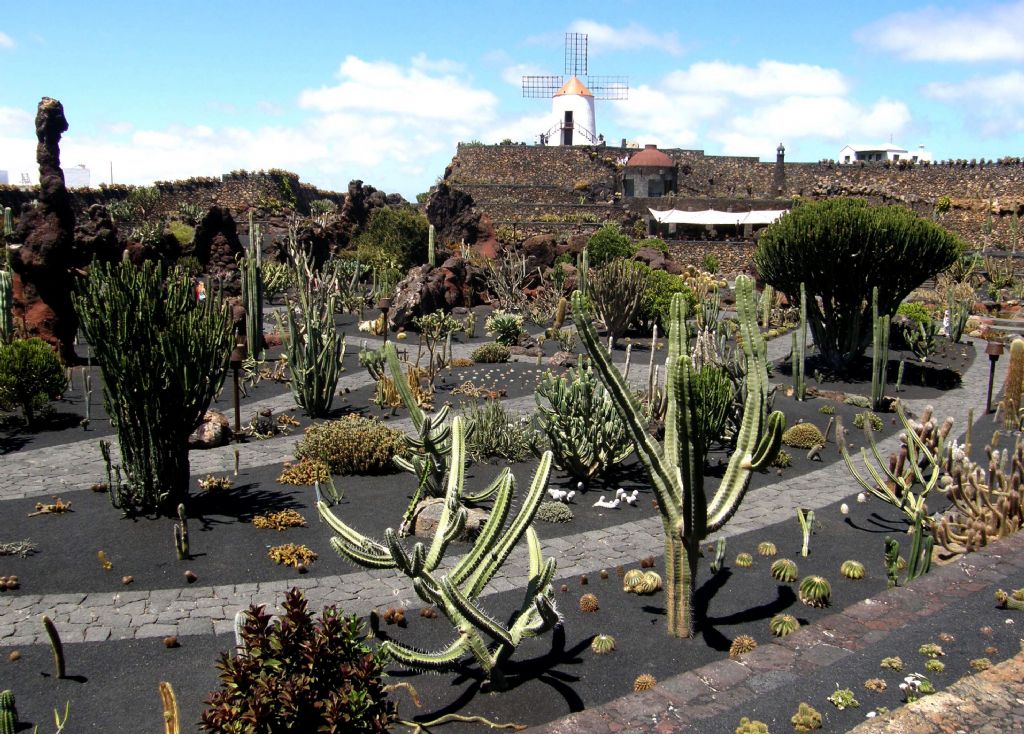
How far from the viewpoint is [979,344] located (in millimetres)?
21219

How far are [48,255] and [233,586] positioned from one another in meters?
10.2

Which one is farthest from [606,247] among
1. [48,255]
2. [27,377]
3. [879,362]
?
[27,377]

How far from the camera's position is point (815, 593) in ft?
22.6

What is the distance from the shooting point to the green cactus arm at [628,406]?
5527 mm

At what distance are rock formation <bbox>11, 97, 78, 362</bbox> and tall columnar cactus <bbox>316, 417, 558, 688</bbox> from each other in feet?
36.7

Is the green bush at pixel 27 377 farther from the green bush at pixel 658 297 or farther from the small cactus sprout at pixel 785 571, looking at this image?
the green bush at pixel 658 297

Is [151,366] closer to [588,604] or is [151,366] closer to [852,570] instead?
[588,604]

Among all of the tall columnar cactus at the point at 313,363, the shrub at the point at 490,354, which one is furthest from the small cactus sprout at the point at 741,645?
the shrub at the point at 490,354

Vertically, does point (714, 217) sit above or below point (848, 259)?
above

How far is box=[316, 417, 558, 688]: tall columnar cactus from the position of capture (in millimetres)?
5164

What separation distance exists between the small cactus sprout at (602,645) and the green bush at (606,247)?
991 inches

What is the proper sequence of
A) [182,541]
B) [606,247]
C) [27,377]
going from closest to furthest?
[182,541]
[27,377]
[606,247]

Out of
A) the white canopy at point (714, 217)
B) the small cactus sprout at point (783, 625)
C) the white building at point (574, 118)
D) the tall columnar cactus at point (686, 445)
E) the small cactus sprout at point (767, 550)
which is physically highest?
the white building at point (574, 118)

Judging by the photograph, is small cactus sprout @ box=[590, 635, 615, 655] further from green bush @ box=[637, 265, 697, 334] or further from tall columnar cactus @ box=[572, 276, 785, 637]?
green bush @ box=[637, 265, 697, 334]
